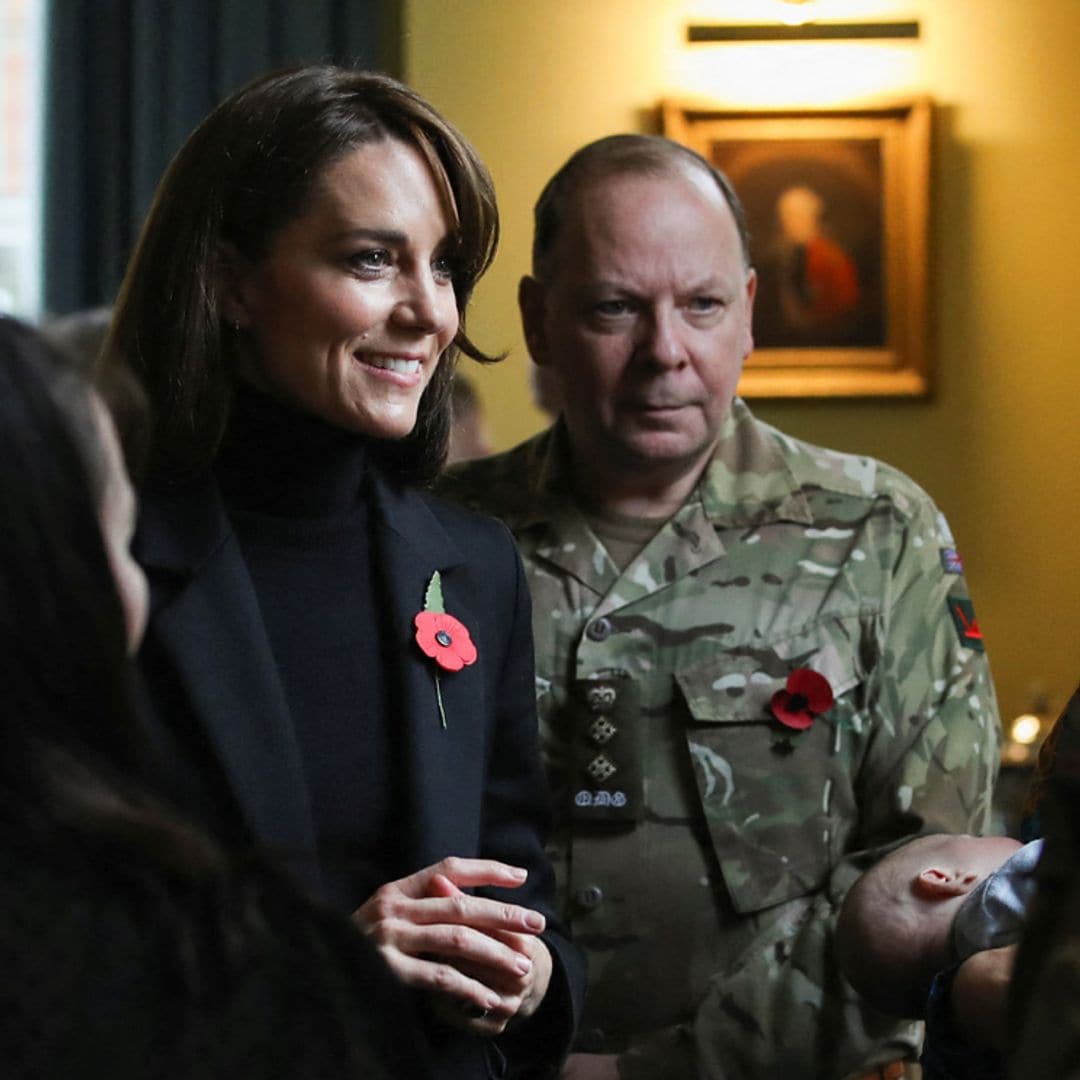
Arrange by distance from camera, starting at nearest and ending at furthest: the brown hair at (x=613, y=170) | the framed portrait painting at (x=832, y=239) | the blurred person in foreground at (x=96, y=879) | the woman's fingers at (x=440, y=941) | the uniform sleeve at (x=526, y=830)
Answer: the blurred person in foreground at (x=96, y=879) → the woman's fingers at (x=440, y=941) → the uniform sleeve at (x=526, y=830) → the brown hair at (x=613, y=170) → the framed portrait painting at (x=832, y=239)

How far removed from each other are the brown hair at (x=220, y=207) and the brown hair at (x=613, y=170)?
614mm

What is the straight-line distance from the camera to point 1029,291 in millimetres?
4707

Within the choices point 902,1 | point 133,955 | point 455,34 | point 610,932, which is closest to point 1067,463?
point 902,1

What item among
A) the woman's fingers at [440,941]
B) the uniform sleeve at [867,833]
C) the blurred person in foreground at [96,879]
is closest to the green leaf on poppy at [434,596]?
the woman's fingers at [440,941]

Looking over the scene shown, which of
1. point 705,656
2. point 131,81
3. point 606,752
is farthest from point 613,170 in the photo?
point 131,81

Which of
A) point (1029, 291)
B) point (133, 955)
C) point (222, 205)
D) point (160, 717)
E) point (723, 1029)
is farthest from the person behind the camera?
point (1029, 291)

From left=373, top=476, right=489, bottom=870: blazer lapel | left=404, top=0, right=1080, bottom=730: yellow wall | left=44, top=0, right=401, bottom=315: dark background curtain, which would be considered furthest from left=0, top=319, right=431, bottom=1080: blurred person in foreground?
left=44, top=0, right=401, bottom=315: dark background curtain

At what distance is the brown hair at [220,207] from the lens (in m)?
1.93

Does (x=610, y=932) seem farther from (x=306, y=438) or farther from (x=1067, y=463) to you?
(x=1067, y=463)

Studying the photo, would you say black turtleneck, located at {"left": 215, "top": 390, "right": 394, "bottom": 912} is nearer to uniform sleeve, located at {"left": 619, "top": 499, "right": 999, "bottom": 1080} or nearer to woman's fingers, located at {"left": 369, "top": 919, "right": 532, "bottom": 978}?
woman's fingers, located at {"left": 369, "top": 919, "right": 532, "bottom": 978}

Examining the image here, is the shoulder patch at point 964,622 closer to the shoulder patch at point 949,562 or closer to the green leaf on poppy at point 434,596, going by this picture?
the shoulder patch at point 949,562

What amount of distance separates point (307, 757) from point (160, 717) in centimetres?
16

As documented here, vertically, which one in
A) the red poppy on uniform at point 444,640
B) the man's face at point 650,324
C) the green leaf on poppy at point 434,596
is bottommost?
Result: the red poppy on uniform at point 444,640

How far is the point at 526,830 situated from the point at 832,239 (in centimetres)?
298
